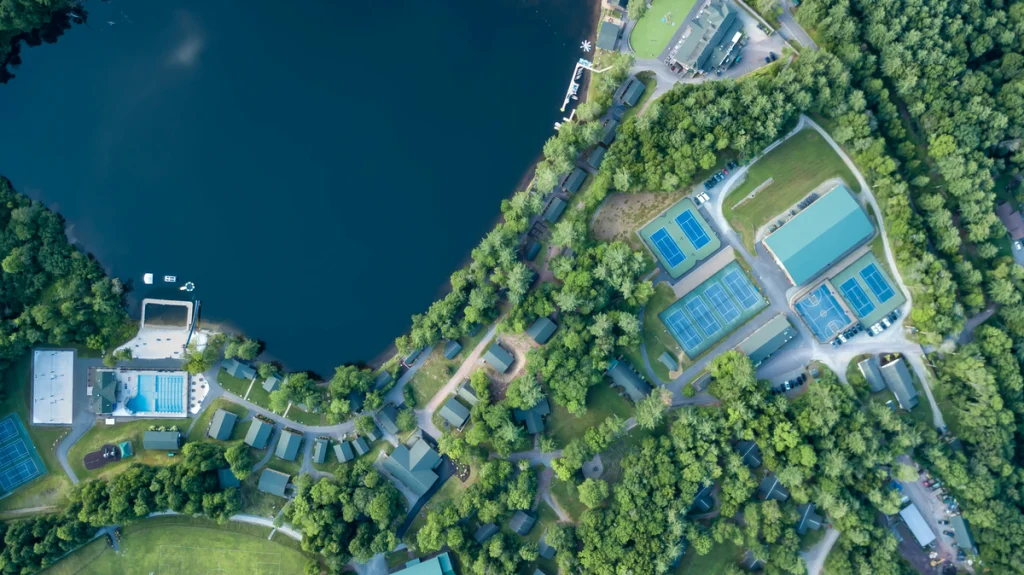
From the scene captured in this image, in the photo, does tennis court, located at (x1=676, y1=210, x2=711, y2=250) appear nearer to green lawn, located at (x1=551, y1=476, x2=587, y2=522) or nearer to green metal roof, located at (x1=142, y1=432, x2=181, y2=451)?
green lawn, located at (x1=551, y1=476, x2=587, y2=522)

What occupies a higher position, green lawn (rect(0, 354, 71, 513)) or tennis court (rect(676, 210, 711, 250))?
green lawn (rect(0, 354, 71, 513))

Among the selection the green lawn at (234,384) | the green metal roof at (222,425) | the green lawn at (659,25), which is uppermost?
the green lawn at (659,25)

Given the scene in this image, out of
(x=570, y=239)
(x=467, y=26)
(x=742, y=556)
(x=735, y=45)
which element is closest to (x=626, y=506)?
(x=742, y=556)

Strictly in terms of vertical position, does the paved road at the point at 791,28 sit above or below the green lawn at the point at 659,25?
below

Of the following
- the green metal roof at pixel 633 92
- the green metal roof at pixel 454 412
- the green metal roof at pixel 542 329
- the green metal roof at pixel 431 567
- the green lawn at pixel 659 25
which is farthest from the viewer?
the green lawn at pixel 659 25

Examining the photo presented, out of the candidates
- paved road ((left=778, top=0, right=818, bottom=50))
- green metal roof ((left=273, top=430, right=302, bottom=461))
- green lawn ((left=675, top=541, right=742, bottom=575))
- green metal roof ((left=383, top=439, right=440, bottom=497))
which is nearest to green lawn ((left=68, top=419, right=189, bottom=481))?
green metal roof ((left=273, top=430, right=302, bottom=461))

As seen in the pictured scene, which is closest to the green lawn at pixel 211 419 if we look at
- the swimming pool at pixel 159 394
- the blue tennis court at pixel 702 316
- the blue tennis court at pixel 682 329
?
the swimming pool at pixel 159 394

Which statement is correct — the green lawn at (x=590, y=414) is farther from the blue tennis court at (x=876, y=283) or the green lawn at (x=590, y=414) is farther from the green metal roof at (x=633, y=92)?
the green metal roof at (x=633, y=92)
